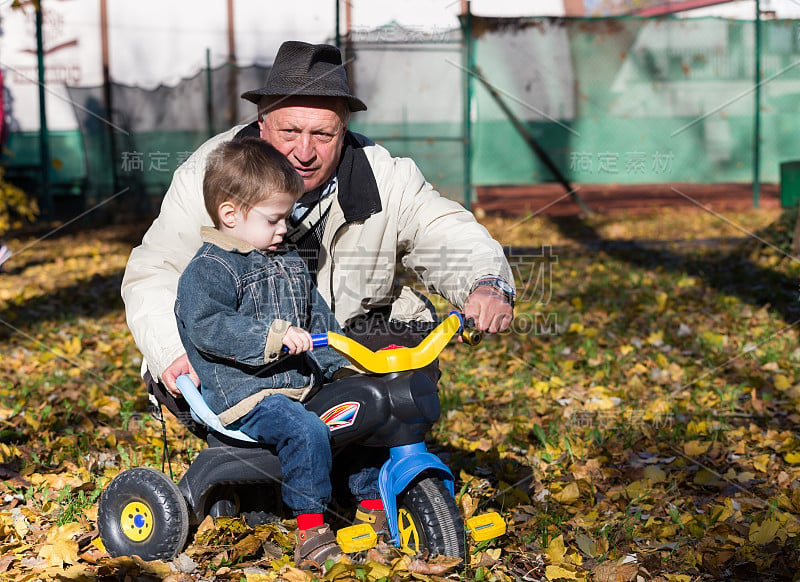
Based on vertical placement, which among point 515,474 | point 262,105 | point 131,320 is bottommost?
point 515,474

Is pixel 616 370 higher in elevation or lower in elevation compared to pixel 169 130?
lower

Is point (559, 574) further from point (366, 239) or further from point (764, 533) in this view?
point (366, 239)

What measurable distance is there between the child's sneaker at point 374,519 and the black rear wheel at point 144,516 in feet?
1.75

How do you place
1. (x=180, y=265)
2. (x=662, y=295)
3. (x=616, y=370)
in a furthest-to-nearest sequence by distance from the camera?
(x=662, y=295) < (x=616, y=370) < (x=180, y=265)

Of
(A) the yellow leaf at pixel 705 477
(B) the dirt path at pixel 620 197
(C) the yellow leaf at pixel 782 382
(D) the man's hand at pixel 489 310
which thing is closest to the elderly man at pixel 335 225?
(D) the man's hand at pixel 489 310

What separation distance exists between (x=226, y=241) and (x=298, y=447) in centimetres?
63

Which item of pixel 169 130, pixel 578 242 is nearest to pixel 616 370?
pixel 578 242

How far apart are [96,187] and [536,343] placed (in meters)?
10.2

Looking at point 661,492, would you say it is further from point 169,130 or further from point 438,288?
point 169,130

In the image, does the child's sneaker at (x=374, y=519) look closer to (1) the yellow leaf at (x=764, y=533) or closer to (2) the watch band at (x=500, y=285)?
(2) the watch band at (x=500, y=285)

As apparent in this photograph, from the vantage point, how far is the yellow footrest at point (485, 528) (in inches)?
101

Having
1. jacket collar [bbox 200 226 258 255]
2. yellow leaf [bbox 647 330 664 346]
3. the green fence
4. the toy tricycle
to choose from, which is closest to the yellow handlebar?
the toy tricycle

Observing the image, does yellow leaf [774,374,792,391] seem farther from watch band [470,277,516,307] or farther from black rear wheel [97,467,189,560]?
black rear wheel [97,467,189,560]

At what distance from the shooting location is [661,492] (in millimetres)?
3279
